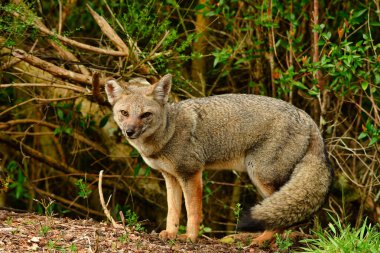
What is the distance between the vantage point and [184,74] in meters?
10.2

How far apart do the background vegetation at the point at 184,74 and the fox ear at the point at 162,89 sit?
0.80m

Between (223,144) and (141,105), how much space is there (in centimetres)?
100

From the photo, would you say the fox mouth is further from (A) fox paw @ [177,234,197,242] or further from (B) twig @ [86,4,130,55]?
A: (B) twig @ [86,4,130,55]

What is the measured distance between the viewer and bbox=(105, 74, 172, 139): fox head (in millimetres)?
6789

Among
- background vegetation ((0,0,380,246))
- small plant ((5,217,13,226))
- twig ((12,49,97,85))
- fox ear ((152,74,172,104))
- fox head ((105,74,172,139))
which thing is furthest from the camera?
background vegetation ((0,0,380,246))

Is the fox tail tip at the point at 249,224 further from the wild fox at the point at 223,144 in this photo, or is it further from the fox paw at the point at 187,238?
the fox paw at the point at 187,238

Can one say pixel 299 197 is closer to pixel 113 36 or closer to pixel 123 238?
pixel 123 238

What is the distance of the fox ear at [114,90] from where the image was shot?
704 cm

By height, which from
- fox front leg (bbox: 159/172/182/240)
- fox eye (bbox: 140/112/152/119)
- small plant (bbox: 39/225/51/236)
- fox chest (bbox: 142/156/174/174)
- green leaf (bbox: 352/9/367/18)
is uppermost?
green leaf (bbox: 352/9/367/18)

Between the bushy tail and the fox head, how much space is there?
1.34 meters

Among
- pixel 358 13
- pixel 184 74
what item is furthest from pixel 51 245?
pixel 184 74

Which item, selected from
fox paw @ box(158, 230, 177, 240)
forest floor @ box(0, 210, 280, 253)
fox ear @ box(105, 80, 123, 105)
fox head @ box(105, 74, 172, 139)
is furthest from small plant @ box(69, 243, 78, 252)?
fox ear @ box(105, 80, 123, 105)

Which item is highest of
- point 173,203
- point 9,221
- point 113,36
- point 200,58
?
point 113,36

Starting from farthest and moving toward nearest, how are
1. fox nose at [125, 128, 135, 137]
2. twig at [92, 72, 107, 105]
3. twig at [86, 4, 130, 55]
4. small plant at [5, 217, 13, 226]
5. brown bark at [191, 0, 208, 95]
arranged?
brown bark at [191, 0, 208, 95], twig at [86, 4, 130, 55], twig at [92, 72, 107, 105], fox nose at [125, 128, 135, 137], small plant at [5, 217, 13, 226]
